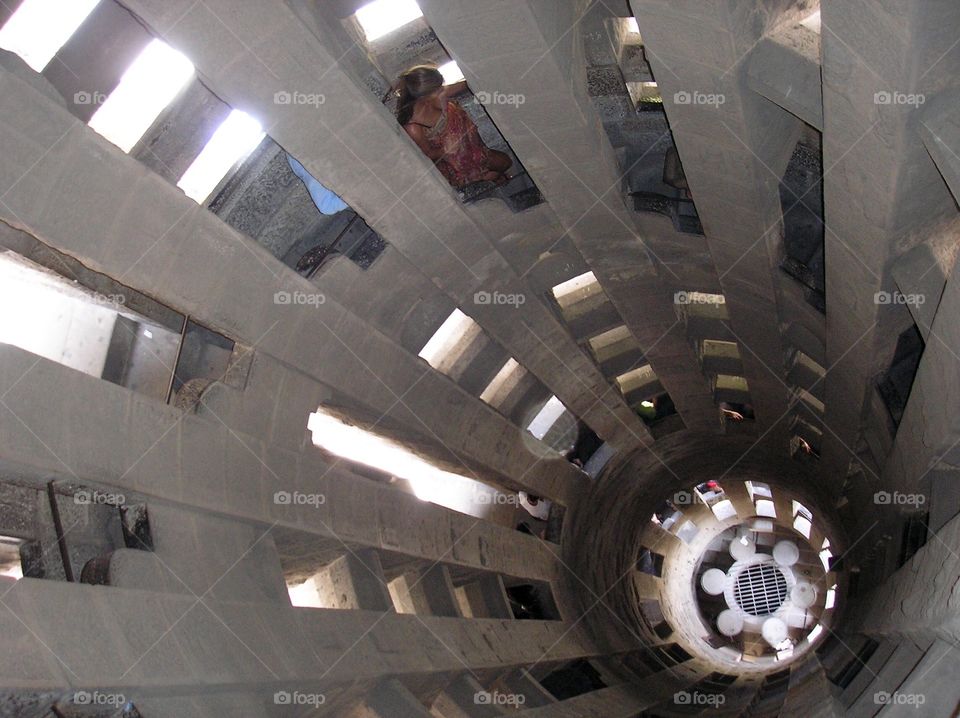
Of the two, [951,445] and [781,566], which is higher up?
[781,566]

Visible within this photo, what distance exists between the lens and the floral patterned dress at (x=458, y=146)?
31.3 feet

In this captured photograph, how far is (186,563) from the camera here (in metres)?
7.81

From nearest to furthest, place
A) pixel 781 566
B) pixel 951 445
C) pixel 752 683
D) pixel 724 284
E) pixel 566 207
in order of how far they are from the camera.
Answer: pixel 951 445
pixel 566 207
pixel 724 284
pixel 752 683
pixel 781 566

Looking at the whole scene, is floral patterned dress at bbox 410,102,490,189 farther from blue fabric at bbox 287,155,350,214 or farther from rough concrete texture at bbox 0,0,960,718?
blue fabric at bbox 287,155,350,214

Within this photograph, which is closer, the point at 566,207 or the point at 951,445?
the point at 951,445

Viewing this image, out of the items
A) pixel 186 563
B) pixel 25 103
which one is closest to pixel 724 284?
pixel 186 563

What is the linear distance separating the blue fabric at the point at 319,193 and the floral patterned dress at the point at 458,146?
3.39 ft

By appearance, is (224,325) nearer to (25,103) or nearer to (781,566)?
(25,103)

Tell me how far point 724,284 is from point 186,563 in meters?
6.79

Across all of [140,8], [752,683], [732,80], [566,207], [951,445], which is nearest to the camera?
[140,8]

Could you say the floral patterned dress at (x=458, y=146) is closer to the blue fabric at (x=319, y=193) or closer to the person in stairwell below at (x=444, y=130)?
the person in stairwell below at (x=444, y=130)

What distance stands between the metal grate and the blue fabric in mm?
23530

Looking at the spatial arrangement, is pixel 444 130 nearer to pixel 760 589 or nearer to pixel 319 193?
pixel 319 193

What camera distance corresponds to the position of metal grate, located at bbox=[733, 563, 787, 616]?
1170 inches
